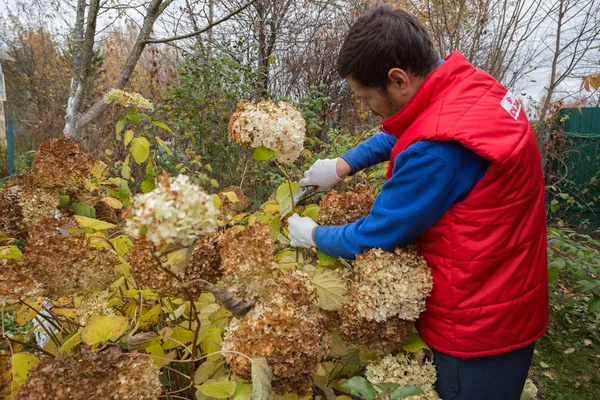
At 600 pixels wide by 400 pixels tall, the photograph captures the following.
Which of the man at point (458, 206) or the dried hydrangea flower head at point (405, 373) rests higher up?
the man at point (458, 206)

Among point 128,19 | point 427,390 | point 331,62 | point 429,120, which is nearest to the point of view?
point 429,120

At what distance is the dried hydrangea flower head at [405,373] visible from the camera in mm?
1168

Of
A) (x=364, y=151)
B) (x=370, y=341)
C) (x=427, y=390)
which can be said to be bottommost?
(x=427, y=390)

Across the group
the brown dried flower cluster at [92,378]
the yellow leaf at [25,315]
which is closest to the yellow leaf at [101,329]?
the brown dried flower cluster at [92,378]

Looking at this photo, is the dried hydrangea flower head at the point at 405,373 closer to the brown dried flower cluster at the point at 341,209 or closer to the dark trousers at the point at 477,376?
the dark trousers at the point at 477,376

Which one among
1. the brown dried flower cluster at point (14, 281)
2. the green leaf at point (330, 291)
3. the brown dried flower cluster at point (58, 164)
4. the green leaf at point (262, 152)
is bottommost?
the green leaf at point (330, 291)

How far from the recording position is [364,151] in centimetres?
175

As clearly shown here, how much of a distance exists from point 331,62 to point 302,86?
0.60 metres

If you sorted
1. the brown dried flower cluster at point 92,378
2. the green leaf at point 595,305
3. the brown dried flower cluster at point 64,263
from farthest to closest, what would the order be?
the green leaf at point 595,305
the brown dried flower cluster at point 64,263
the brown dried flower cluster at point 92,378

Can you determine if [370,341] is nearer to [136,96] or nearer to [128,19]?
[136,96]

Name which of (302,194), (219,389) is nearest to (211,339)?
(219,389)

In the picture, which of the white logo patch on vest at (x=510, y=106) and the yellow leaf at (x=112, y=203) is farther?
the yellow leaf at (x=112, y=203)

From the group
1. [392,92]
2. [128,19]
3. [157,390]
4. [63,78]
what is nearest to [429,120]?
[392,92]

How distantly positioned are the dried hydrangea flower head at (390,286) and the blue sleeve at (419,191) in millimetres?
50
